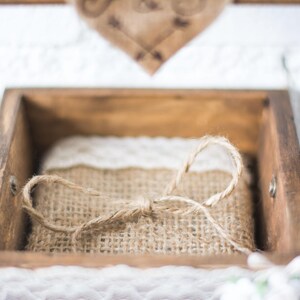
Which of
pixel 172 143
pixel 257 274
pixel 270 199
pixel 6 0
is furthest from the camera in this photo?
pixel 6 0

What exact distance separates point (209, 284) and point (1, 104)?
0.35 meters

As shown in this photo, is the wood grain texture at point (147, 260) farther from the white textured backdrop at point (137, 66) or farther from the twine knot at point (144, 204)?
the white textured backdrop at point (137, 66)

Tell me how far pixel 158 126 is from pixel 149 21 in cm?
23

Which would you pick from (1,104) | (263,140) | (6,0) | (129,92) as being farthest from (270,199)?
(6,0)

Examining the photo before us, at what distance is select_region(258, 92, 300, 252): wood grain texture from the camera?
69 centimetres

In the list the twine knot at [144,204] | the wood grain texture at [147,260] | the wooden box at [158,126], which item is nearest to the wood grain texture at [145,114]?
the wooden box at [158,126]

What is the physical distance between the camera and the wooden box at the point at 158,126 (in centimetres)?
74

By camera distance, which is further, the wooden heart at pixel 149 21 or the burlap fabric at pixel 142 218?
the wooden heart at pixel 149 21

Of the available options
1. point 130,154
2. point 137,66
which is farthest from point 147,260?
point 137,66

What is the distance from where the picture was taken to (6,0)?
3.32 feet

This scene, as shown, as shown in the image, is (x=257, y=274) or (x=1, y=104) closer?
(x=257, y=274)

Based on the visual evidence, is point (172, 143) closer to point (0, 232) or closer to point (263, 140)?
point (263, 140)

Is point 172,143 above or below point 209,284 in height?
above

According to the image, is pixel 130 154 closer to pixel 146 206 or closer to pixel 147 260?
pixel 146 206
